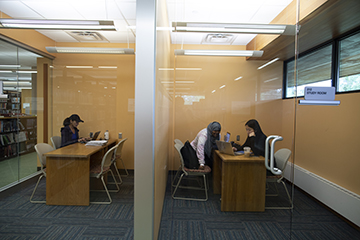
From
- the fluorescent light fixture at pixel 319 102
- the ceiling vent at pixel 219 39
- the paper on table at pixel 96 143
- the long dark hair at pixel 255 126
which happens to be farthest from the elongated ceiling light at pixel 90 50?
the fluorescent light fixture at pixel 319 102

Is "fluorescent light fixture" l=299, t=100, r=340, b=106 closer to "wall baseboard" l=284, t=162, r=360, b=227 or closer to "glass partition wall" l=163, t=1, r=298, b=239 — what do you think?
"glass partition wall" l=163, t=1, r=298, b=239

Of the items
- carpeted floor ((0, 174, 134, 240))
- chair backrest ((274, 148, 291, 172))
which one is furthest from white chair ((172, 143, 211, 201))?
chair backrest ((274, 148, 291, 172))

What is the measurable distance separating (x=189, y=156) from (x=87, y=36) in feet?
5.37

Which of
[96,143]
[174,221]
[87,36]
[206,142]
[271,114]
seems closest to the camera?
[271,114]

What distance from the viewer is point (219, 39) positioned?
1.58m

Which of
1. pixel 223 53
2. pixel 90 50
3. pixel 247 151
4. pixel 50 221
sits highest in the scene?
pixel 90 50

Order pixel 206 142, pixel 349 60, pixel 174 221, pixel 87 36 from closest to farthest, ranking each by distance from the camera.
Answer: pixel 349 60 < pixel 206 142 < pixel 174 221 < pixel 87 36

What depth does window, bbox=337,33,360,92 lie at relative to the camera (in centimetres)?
137

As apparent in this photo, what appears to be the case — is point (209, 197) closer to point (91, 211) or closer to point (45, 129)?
point (91, 211)

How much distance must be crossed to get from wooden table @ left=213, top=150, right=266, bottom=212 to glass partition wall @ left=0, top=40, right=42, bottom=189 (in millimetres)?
1938

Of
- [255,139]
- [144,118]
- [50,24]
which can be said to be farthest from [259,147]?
[50,24]

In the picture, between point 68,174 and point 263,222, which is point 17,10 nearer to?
point 68,174

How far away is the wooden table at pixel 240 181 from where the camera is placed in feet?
5.11

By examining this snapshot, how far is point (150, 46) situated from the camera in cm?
139
